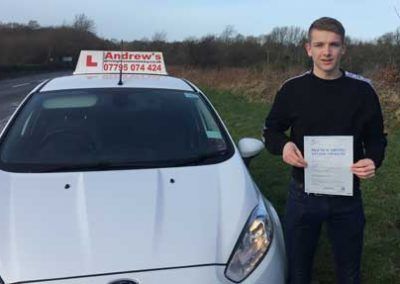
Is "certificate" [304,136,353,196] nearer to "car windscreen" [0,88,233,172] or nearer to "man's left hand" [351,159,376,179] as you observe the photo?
"man's left hand" [351,159,376,179]

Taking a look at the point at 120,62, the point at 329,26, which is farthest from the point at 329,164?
the point at 120,62

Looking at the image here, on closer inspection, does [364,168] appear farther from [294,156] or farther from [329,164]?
[294,156]

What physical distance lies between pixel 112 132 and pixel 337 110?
1590mm

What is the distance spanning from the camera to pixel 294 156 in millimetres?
3012

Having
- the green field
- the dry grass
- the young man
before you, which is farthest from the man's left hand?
the dry grass

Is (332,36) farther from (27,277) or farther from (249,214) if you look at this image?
(27,277)

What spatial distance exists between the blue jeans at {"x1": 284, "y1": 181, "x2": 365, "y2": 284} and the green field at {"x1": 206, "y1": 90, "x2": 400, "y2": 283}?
0.75 m

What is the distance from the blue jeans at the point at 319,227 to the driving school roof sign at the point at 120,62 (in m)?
3.03

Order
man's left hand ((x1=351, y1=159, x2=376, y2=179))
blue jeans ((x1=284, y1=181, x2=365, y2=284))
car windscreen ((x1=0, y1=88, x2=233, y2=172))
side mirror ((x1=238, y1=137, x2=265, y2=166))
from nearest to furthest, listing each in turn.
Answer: man's left hand ((x1=351, y1=159, x2=376, y2=179)) < blue jeans ((x1=284, y1=181, x2=365, y2=284)) < car windscreen ((x1=0, y1=88, x2=233, y2=172)) < side mirror ((x1=238, y1=137, x2=265, y2=166))

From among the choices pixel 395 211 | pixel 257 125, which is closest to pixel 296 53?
pixel 257 125

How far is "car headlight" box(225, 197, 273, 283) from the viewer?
2.77m

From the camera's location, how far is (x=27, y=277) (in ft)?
8.58

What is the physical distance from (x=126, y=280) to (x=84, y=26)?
7321 cm

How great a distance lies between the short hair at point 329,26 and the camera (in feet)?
9.67
